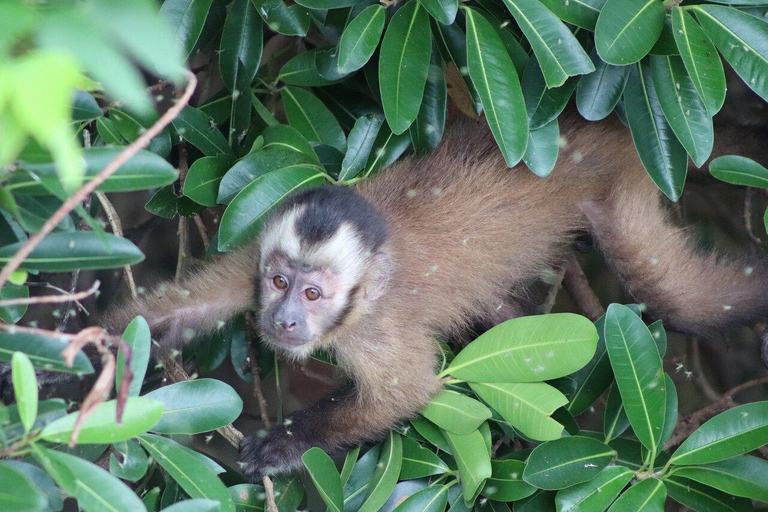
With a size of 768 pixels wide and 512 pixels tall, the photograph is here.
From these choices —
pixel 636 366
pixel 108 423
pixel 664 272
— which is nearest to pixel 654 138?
pixel 664 272

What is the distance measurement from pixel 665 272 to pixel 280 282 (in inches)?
64.7

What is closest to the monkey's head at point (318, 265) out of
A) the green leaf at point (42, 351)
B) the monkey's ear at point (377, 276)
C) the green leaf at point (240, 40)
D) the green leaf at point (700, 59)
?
the monkey's ear at point (377, 276)

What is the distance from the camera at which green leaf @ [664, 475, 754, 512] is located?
99.8 inches

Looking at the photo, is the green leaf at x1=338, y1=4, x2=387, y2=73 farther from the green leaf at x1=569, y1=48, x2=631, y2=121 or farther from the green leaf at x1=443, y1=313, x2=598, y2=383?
the green leaf at x1=443, y1=313, x2=598, y2=383

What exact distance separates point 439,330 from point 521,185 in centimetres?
71

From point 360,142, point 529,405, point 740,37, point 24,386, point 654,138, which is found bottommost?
point 529,405

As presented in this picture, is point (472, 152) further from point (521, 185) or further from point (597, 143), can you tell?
point (597, 143)

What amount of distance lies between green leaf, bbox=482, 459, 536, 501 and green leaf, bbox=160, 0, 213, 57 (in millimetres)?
1877

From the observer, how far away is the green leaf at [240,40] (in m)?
2.90

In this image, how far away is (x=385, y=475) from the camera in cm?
259

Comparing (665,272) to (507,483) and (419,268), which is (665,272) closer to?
(419,268)

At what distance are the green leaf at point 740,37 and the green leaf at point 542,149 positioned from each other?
1.98 ft

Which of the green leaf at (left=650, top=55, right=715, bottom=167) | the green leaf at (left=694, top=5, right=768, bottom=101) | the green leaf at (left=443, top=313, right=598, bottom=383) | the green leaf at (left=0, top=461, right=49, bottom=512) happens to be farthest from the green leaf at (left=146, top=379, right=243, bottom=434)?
the green leaf at (left=694, top=5, right=768, bottom=101)

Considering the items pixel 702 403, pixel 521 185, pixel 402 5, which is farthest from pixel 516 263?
pixel 702 403
